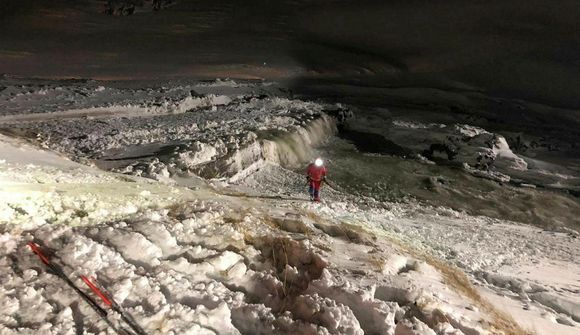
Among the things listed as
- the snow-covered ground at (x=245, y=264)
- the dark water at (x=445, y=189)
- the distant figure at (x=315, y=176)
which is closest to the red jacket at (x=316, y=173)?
the distant figure at (x=315, y=176)

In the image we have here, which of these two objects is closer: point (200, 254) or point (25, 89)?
point (200, 254)

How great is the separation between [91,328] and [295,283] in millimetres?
1493

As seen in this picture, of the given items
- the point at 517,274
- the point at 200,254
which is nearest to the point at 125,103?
the point at 200,254

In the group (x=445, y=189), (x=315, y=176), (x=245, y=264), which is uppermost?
(x=245, y=264)

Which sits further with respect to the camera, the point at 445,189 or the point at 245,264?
the point at 445,189

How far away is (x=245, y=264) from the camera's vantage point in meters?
3.87

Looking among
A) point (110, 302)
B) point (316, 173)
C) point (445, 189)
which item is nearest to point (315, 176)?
point (316, 173)

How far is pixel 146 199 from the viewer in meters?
4.73

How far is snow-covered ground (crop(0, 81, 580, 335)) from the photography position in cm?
321

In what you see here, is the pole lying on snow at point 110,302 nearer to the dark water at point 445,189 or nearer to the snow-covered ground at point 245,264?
the snow-covered ground at point 245,264

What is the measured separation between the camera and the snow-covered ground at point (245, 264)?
126 inches

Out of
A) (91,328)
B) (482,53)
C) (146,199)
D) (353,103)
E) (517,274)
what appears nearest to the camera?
(91,328)

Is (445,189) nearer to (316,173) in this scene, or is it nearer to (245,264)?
(316,173)

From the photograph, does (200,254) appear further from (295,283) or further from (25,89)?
(25,89)
